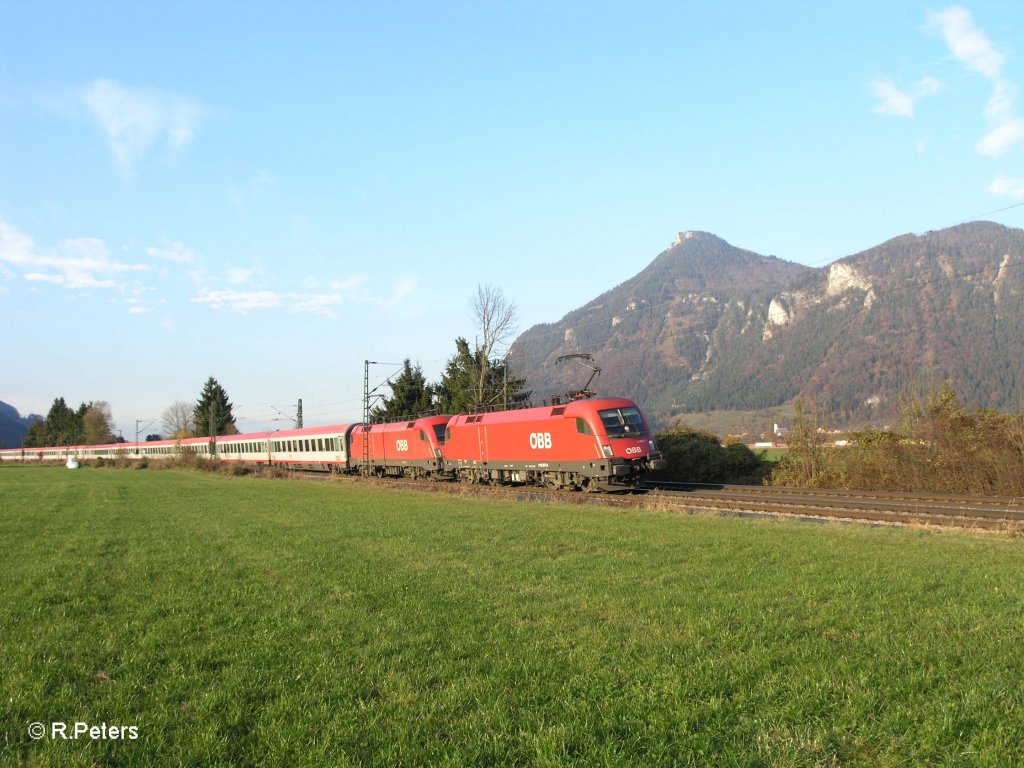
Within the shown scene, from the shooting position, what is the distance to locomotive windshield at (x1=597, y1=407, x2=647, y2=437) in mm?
24594

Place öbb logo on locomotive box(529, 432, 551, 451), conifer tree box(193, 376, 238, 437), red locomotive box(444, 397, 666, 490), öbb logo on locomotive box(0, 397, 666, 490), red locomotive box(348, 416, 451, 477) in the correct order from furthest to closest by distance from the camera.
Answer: conifer tree box(193, 376, 238, 437) < red locomotive box(348, 416, 451, 477) < öbb logo on locomotive box(529, 432, 551, 451) < öbb logo on locomotive box(0, 397, 666, 490) < red locomotive box(444, 397, 666, 490)

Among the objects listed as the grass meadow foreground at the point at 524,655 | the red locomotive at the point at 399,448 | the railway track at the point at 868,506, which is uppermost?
the red locomotive at the point at 399,448

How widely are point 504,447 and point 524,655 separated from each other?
77.1 ft

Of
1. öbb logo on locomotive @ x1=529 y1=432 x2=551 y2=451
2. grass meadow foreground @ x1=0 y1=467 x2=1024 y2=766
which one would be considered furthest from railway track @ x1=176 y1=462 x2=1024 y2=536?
grass meadow foreground @ x1=0 y1=467 x2=1024 y2=766

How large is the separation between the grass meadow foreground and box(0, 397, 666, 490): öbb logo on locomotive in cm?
1206

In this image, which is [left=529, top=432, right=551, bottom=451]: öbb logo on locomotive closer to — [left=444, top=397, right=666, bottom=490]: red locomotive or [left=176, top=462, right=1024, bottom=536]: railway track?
[left=444, top=397, right=666, bottom=490]: red locomotive

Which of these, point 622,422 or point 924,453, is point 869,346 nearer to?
point 924,453

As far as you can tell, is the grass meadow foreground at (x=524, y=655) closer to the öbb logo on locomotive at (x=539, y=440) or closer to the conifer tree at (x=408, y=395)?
the öbb logo on locomotive at (x=539, y=440)

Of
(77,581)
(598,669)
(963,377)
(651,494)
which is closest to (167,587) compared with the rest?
(77,581)

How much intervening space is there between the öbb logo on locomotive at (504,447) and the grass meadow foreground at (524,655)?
39.6ft

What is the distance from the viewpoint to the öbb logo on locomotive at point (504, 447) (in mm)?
24703

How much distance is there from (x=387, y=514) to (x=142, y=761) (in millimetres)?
14478

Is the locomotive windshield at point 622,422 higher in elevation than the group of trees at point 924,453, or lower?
higher

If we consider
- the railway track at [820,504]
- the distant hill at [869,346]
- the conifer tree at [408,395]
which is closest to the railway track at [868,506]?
the railway track at [820,504]
